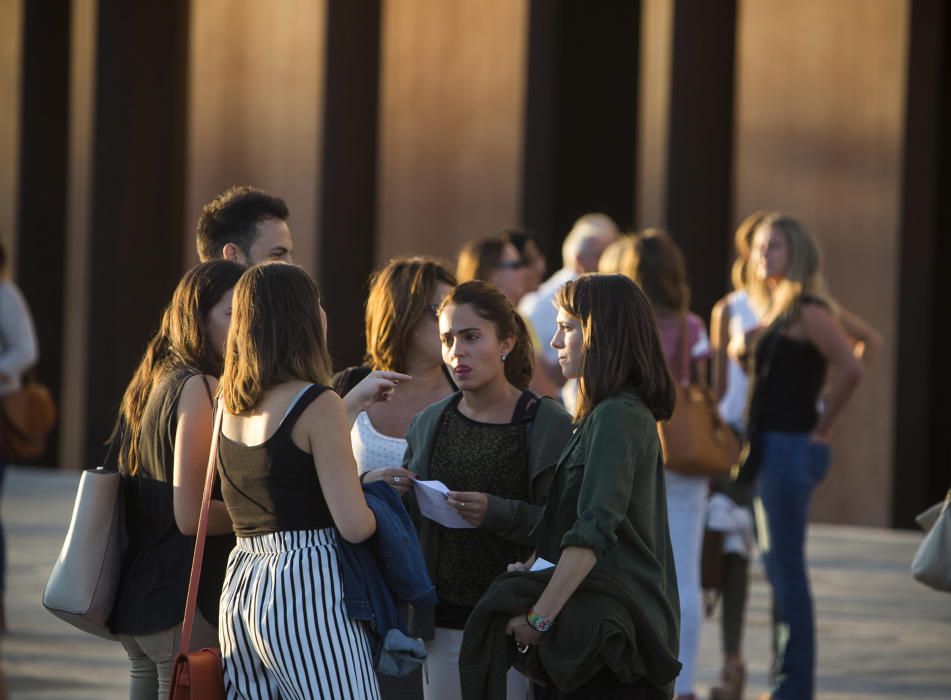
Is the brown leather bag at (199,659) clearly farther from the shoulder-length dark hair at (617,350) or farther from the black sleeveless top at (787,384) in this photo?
the black sleeveless top at (787,384)

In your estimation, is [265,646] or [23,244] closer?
[265,646]

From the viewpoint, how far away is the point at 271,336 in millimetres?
3781

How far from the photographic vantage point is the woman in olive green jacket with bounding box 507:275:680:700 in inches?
151

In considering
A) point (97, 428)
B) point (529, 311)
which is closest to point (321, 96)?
point (97, 428)

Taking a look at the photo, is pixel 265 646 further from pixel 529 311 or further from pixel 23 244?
pixel 23 244

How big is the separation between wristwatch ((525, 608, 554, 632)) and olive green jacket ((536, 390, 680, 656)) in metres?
0.19

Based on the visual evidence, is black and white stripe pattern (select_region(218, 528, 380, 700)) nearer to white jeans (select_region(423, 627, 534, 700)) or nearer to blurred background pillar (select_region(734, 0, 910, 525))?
white jeans (select_region(423, 627, 534, 700))

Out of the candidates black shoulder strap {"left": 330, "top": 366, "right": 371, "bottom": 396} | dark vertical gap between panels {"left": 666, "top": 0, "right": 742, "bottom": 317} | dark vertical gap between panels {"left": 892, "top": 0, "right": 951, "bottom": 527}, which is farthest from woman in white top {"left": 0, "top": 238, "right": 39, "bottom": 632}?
dark vertical gap between panels {"left": 892, "top": 0, "right": 951, "bottom": 527}

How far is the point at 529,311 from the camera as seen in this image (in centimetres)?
771

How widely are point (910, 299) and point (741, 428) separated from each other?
15.8 feet

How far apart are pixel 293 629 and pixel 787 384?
3.74 m

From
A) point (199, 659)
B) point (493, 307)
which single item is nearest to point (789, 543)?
point (493, 307)

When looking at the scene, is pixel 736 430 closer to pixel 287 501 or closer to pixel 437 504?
pixel 437 504

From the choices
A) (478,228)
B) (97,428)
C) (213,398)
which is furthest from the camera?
(97,428)
